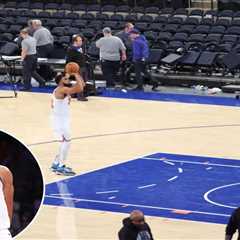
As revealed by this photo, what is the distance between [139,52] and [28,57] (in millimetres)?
3158

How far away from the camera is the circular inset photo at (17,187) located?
8.68 ft

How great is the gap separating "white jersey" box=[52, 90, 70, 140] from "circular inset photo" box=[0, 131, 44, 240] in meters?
10.4

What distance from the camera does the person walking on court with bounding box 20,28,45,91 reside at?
77.6 feet

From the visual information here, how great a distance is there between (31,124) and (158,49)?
8.93 metres

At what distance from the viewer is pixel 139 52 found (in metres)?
24.4

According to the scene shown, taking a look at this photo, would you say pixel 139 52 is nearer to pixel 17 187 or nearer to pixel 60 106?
pixel 60 106

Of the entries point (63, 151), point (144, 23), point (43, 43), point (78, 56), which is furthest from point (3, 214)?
point (144, 23)

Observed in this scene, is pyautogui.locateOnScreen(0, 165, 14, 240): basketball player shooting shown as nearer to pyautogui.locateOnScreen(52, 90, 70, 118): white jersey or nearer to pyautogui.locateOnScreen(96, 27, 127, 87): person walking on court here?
pyautogui.locateOnScreen(52, 90, 70, 118): white jersey

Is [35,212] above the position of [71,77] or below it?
above

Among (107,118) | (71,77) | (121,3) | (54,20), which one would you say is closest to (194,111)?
(107,118)

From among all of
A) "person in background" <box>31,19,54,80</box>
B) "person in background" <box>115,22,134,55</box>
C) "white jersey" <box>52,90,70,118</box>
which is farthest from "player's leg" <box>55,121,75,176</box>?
"person in background" <box>31,19,54,80</box>

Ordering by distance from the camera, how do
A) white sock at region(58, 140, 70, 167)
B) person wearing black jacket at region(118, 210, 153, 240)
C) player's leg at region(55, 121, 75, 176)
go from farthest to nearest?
white sock at region(58, 140, 70, 167) → player's leg at region(55, 121, 75, 176) → person wearing black jacket at region(118, 210, 153, 240)

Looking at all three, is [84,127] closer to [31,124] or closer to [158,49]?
[31,124]

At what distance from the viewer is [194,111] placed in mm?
21000
